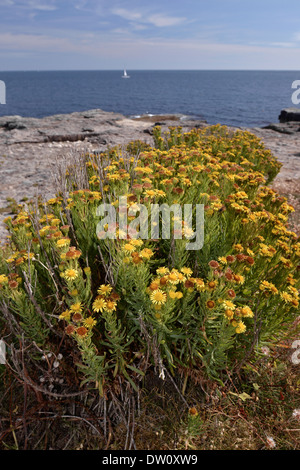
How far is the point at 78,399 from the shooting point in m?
2.24

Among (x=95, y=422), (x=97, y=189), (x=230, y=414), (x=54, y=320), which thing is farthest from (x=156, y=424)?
(x=97, y=189)

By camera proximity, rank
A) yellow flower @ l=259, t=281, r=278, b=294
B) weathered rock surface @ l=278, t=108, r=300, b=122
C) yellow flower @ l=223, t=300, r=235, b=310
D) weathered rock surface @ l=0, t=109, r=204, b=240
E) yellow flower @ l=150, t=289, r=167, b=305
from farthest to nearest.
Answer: weathered rock surface @ l=278, t=108, r=300, b=122
weathered rock surface @ l=0, t=109, r=204, b=240
yellow flower @ l=259, t=281, r=278, b=294
yellow flower @ l=223, t=300, r=235, b=310
yellow flower @ l=150, t=289, r=167, b=305

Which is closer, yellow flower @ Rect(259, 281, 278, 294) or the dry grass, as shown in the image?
the dry grass

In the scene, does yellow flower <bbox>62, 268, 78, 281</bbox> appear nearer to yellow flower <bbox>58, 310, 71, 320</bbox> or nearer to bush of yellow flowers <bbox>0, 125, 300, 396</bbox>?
bush of yellow flowers <bbox>0, 125, 300, 396</bbox>

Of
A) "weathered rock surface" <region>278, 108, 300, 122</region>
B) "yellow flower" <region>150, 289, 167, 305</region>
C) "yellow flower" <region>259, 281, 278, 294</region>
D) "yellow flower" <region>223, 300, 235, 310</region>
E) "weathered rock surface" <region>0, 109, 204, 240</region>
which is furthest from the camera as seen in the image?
"weathered rock surface" <region>278, 108, 300, 122</region>

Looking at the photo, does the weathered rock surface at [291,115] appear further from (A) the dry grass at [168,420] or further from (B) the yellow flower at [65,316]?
(B) the yellow flower at [65,316]

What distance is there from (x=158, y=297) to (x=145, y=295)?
18cm

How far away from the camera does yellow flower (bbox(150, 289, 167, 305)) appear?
1.85 meters

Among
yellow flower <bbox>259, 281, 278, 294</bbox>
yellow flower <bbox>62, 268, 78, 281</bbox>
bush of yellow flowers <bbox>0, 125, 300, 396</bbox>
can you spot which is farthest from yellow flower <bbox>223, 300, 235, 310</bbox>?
yellow flower <bbox>62, 268, 78, 281</bbox>

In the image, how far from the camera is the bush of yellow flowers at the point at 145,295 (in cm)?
198

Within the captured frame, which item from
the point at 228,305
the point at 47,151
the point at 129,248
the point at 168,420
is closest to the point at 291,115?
the point at 47,151

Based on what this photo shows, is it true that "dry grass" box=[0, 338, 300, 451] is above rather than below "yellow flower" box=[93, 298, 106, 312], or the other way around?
below

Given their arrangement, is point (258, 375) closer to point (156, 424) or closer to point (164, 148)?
point (156, 424)
